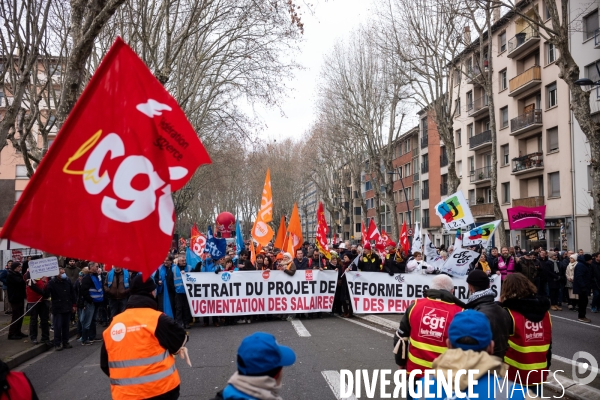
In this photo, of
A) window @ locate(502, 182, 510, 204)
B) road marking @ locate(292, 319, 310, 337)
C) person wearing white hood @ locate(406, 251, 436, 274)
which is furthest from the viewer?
window @ locate(502, 182, 510, 204)

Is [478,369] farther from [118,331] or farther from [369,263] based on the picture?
[369,263]

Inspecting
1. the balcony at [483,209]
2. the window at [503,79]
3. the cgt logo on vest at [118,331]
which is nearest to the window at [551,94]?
the window at [503,79]

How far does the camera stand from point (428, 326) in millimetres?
4500

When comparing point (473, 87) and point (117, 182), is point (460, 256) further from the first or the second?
point (473, 87)

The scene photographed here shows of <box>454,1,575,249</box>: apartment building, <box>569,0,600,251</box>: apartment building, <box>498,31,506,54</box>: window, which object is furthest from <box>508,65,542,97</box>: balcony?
<box>569,0,600,251</box>: apartment building

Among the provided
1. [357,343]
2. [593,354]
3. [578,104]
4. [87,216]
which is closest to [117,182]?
[87,216]

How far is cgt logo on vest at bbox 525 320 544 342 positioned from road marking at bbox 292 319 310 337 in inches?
268

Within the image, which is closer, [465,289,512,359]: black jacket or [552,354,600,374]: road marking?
[465,289,512,359]: black jacket

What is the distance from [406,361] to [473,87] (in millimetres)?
44205

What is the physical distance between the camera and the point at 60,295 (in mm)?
10922

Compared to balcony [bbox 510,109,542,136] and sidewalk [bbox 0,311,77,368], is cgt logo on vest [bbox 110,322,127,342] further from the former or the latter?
balcony [bbox 510,109,542,136]

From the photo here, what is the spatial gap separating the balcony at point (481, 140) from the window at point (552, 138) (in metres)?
6.86

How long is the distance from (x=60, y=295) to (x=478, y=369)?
981 centimetres

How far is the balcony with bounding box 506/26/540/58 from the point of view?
35844 mm
